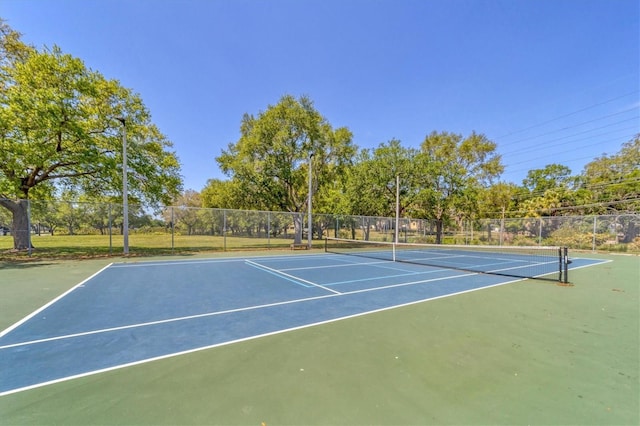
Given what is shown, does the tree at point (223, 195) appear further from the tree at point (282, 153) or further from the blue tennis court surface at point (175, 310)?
the blue tennis court surface at point (175, 310)

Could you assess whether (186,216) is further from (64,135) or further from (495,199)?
(495,199)

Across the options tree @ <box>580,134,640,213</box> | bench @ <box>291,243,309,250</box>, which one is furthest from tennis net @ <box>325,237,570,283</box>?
tree @ <box>580,134,640,213</box>

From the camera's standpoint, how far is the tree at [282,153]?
760 inches

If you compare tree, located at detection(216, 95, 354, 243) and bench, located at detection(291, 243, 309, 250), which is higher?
tree, located at detection(216, 95, 354, 243)

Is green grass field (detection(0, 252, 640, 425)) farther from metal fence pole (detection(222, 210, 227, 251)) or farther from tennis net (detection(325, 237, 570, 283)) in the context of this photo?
metal fence pole (detection(222, 210, 227, 251))

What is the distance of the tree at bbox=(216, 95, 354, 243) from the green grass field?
1554cm

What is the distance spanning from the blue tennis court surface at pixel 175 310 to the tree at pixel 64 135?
783 cm

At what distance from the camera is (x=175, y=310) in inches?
198

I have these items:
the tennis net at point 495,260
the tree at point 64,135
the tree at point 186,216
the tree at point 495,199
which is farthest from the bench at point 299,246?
the tree at point 495,199

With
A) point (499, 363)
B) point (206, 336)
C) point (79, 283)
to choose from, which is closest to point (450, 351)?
point (499, 363)

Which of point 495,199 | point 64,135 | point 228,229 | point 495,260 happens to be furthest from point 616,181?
point 64,135

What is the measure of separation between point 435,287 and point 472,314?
2.36 metres

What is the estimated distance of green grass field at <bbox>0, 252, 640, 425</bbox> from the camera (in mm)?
2234

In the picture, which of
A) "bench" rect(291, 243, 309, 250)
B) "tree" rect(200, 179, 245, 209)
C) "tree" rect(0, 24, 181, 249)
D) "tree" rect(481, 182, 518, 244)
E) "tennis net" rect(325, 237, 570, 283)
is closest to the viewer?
"tennis net" rect(325, 237, 570, 283)
